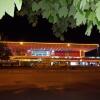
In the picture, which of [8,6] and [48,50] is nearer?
[8,6]

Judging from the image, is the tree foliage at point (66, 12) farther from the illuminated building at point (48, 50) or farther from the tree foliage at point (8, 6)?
the illuminated building at point (48, 50)

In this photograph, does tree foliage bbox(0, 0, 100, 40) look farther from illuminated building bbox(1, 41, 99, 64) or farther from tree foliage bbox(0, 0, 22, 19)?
illuminated building bbox(1, 41, 99, 64)

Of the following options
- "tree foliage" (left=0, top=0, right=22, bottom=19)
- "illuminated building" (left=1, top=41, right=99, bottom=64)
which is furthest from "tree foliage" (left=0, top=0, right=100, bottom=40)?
"illuminated building" (left=1, top=41, right=99, bottom=64)

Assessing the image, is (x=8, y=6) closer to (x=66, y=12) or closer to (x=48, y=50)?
(x=66, y=12)

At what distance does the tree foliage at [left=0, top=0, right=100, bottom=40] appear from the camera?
13.6ft

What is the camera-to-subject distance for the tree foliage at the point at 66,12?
4148 mm

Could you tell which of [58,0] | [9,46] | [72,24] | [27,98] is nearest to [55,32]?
[72,24]

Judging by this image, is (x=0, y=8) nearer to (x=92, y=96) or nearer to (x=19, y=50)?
(x=92, y=96)

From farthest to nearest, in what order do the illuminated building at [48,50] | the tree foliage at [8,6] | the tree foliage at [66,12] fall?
the illuminated building at [48,50]
the tree foliage at [66,12]
the tree foliage at [8,6]

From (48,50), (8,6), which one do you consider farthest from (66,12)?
(48,50)

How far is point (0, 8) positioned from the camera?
276 centimetres

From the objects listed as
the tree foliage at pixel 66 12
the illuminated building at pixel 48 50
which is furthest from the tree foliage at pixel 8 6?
the illuminated building at pixel 48 50

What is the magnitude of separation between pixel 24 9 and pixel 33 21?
0.80 meters

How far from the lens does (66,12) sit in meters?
5.84
